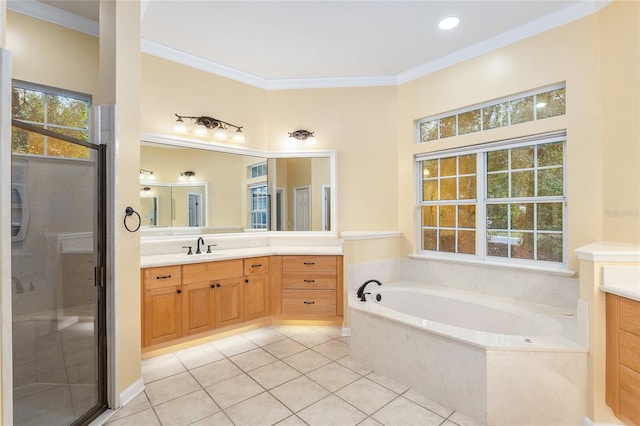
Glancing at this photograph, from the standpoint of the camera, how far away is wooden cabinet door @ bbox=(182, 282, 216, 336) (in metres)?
2.79

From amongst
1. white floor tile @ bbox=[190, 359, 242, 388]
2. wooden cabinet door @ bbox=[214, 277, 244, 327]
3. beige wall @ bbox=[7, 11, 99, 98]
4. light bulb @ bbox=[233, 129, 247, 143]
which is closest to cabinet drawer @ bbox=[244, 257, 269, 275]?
wooden cabinet door @ bbox=[214, 277, 244, 327]

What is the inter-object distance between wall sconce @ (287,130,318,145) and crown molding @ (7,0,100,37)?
212 centimetres

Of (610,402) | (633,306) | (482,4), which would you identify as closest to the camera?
(633,306)

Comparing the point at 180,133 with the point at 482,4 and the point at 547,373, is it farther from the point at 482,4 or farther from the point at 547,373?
the point at 547,373

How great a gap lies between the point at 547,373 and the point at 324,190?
108 inches

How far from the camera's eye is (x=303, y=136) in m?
3.82

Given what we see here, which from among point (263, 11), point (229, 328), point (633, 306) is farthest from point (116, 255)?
point (633, 306)

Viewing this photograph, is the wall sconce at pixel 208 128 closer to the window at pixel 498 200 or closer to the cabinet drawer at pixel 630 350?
the window at pixel 498 200

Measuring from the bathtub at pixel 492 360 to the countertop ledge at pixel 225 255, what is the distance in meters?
0.93

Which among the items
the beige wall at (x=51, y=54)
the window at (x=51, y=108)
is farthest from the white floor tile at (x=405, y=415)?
the beige wall at (x=51, y=54)

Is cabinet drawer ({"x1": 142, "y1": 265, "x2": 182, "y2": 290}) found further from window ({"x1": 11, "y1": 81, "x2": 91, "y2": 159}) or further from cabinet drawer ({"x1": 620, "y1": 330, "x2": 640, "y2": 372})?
cabinet drawer ({"x1": 620, "y1": 330, "x2": 640, "y2": 372})

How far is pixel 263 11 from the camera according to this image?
8.34 ft

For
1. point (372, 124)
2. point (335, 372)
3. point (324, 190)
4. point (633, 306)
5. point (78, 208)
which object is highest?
point (372, 124)

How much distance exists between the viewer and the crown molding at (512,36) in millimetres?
2439
